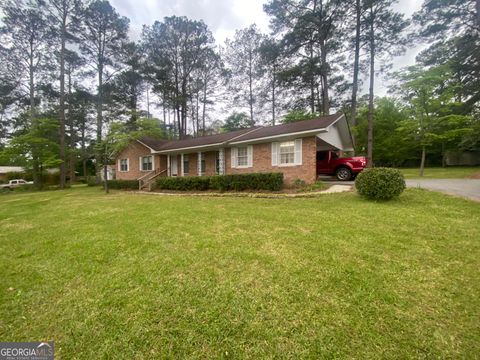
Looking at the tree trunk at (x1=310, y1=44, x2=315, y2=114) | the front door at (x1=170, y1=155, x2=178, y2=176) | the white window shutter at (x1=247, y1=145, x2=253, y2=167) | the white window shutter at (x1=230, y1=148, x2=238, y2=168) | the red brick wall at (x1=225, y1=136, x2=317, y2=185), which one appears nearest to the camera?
the red brick wall at (x1=225, y1=136, x2=317, y2=185)

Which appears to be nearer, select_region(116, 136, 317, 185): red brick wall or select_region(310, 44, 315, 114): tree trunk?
select_region(116, 136, 317, 185): red brick wall

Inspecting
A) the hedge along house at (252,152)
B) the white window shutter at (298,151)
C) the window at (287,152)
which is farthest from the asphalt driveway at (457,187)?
the window at (287,152)

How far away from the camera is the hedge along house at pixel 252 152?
1044 cm

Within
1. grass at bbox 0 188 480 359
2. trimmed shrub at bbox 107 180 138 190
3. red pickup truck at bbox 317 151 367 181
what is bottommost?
grass at bbox 0 188 480 359

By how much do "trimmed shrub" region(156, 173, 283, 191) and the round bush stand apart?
387cm

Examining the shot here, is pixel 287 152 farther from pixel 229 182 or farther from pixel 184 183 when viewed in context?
pixel 184 183

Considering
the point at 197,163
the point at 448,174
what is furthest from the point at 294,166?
the point at 448,174

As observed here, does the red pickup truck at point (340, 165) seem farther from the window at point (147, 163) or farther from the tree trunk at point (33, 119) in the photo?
the tree trunk at point (33, 119)

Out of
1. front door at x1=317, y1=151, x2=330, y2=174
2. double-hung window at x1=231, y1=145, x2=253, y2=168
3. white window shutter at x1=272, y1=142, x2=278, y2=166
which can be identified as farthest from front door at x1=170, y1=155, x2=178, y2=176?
front door at x1=317, y1=151, x2=330, y2=174

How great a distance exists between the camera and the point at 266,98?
23.7 meters

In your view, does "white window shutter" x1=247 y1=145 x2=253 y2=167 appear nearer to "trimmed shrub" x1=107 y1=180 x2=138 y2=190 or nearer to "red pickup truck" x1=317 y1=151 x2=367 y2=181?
"red pickup truck" x1=317 y1=151 x2=367 y2=181

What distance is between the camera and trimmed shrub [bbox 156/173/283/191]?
9.87 meters

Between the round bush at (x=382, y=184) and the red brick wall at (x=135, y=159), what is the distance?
15.0 metres

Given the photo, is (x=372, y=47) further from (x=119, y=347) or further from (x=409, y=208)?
(x=119, y=347)
